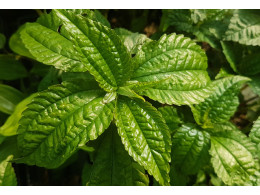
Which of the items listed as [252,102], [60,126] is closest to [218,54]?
[252,102]

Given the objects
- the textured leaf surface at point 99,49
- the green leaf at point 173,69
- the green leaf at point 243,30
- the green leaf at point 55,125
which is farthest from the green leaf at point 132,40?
the green leaf at point 243,30

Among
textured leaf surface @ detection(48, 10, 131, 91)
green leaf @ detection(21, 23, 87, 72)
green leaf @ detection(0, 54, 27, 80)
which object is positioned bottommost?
textured leaf surface @ detection(48, 10, 131, 91)

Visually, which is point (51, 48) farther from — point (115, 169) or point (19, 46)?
point (115, 169)

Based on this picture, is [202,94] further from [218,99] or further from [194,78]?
[218,99]

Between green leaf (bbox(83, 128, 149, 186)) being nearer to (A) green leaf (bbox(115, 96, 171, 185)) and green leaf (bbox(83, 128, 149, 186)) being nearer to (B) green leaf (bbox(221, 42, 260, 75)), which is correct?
(A) green leaf (bbox(115, 96, 171, 185))

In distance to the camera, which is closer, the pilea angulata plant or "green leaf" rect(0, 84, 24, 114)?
the pilea angulata plant

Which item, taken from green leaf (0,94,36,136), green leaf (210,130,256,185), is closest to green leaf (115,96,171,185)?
green leaf (210,130,256,185)

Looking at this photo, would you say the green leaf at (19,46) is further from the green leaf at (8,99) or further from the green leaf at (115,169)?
the green leaf at (115,169)

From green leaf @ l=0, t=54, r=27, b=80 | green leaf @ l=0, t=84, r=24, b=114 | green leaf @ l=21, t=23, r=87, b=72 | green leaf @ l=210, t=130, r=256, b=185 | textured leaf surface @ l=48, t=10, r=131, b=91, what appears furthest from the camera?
green leaf @ l=0, t=54, r=27, b=80
